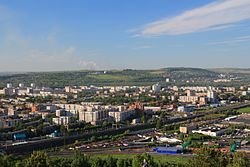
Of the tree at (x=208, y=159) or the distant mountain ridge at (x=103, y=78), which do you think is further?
the distant mountain ridge at (x=103, y=78)

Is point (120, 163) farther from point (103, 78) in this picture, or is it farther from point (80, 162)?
point (103, 78)

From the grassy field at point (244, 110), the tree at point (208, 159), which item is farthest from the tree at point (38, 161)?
the grassy field at point (244, 110)

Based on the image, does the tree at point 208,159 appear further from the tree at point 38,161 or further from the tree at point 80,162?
the tree at point 38,161

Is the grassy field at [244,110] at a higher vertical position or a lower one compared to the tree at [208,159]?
lower

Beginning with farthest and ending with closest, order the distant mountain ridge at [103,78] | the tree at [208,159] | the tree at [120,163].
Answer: the distant mountain ridge at [103,78]
the tree at [120,163]
the tree at [208,159]

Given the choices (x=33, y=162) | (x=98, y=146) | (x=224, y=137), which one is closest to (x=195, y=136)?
(x=224, y=137)

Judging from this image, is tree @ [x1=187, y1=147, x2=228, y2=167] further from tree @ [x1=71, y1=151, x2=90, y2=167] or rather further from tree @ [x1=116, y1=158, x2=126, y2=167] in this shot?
tree @ [x1=71, y1=151, x2=90, y2=167]

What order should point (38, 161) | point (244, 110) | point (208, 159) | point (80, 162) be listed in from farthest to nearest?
point (244, 110), point (80, 162), point (38, 161), point (208, 159)

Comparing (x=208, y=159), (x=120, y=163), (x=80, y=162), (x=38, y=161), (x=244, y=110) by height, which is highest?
(x=208, y=159)

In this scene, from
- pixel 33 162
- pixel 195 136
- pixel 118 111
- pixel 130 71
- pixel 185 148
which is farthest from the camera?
pixel 130 71

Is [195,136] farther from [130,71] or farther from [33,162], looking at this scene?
[130,71]

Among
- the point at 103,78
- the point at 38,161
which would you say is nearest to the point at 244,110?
the point at 38,161
